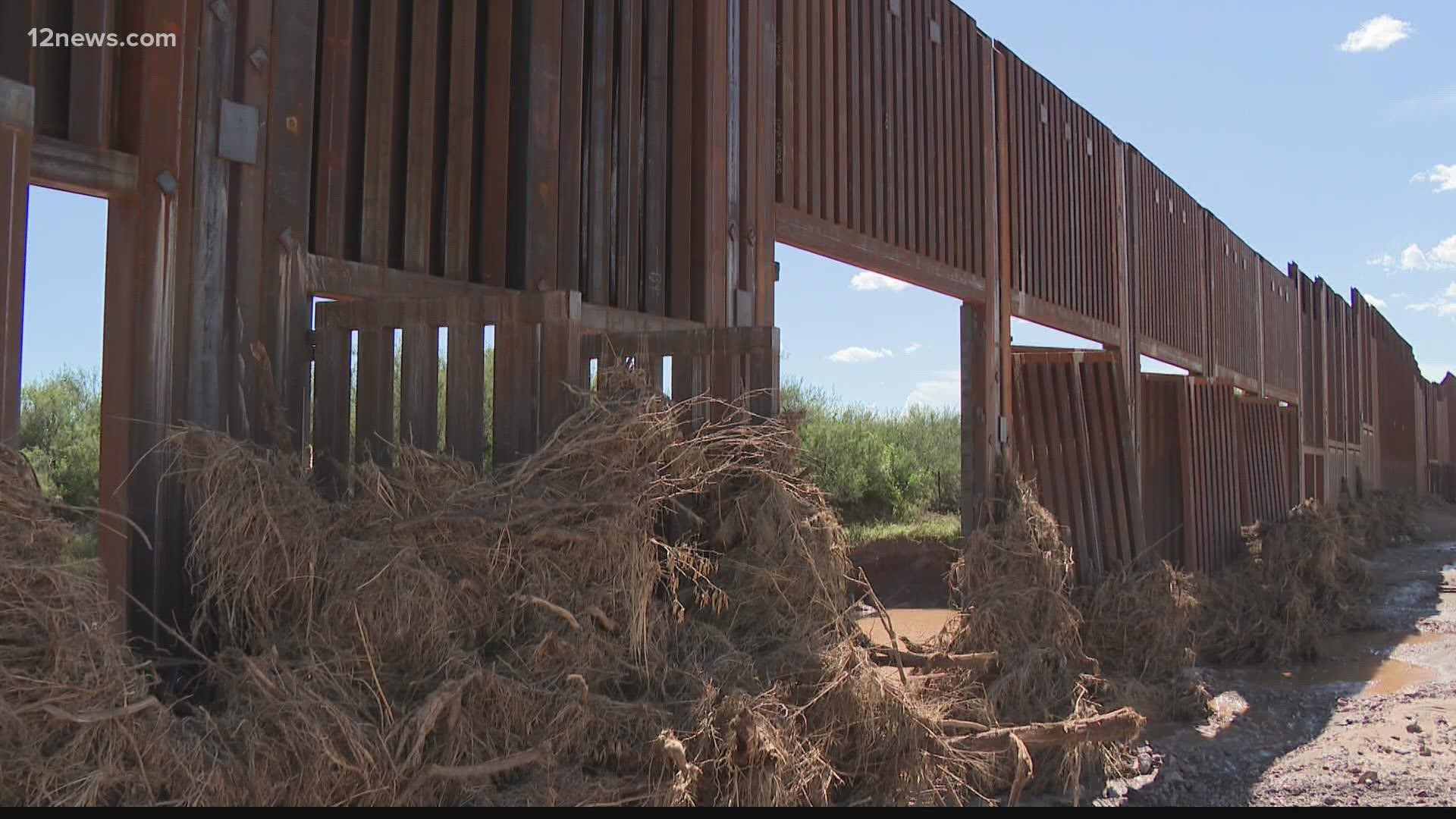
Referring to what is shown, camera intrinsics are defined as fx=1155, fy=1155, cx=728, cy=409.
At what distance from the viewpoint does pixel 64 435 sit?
60.2ft

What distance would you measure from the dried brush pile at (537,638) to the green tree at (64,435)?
13.5 m

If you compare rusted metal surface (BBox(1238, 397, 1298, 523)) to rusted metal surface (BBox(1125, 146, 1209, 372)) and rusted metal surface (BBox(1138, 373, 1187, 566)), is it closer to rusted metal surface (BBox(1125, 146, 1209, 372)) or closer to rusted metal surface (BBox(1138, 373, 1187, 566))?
rusted metal surface (BBox(1125, 146, 1209, 372))

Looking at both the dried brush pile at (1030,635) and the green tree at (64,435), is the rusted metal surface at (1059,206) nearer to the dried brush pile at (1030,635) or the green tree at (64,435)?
the dried brush pile at (1030,635)

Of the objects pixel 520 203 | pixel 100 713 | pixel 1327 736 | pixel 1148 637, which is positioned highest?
pixel 520 203


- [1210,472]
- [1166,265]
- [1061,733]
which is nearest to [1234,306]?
[1166,265]

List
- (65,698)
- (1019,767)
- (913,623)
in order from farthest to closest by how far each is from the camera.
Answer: (913,623) → (1019,767) → (65,698)

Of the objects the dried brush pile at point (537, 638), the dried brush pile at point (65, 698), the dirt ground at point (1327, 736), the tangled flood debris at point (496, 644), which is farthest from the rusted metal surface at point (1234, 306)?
the dried brush pile at point (65, 698)

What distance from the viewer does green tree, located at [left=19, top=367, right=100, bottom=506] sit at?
1703 centimetres

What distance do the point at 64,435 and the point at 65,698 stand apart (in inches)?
699

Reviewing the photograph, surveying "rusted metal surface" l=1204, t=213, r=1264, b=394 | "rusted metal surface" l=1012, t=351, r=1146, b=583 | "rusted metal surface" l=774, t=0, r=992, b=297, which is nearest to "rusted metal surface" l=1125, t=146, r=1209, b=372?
"rusted metal surface" l=1204, t=213, r=1264, b=394

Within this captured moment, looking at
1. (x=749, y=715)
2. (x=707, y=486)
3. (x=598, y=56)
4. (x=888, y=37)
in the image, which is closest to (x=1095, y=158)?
(x=888, y=37)

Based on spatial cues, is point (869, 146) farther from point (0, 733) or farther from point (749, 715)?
point (0, 733)

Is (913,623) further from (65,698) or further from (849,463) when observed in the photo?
(65,698)

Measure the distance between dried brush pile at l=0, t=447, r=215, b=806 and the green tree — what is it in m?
13.7
